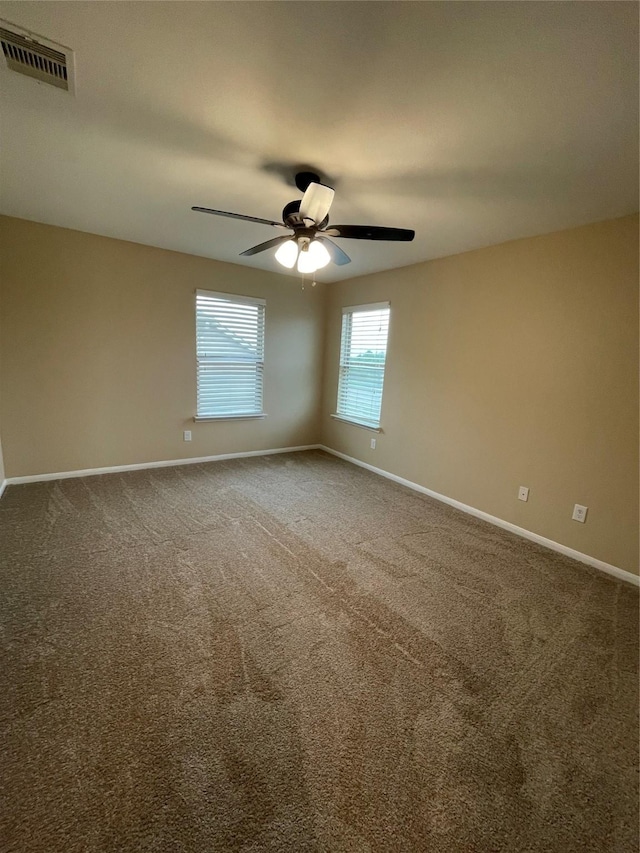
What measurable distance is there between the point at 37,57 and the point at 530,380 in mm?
3370

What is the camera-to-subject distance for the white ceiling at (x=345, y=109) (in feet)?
3.74

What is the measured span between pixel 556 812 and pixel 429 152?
2.75m

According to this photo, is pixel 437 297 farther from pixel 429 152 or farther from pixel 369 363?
pixel 429 152

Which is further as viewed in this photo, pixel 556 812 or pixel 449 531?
pixel 449 531

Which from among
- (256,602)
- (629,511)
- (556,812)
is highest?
(629,511)

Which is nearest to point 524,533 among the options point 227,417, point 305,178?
point 305,178

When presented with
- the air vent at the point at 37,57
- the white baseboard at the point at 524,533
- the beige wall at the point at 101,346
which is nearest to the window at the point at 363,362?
the white baseboard at the point at 524,533

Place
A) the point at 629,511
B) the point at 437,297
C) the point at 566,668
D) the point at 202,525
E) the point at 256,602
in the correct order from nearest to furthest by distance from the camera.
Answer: the point at 566,668 < the point at 256,602 < the point at 629,511 < the point at 202,525 < the point at 437,297

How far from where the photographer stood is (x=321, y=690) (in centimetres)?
151

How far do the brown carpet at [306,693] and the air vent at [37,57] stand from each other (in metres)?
2.47

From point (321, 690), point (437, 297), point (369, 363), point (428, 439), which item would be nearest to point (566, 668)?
point (321, 690)

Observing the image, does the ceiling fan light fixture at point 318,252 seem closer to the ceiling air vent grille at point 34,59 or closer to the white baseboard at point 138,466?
the ceiling air vent grille at point 34,59

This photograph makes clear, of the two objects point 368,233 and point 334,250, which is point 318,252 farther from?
point 368,233

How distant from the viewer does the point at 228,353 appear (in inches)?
171
